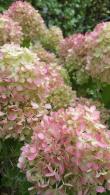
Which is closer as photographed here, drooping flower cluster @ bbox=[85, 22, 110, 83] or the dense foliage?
the dense foliage

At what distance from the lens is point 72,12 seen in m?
4.68

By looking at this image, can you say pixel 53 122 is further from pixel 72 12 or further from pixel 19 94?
pixel 72 12

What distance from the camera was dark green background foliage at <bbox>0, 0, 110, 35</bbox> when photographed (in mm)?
4520

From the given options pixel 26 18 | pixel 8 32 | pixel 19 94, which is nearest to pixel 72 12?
pixel 26 18

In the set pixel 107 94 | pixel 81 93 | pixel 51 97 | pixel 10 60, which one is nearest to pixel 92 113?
pixel 10 60

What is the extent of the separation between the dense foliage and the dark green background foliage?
7.88 ft

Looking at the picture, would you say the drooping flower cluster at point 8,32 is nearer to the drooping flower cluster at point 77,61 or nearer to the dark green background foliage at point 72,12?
the drooping flower cluster at point 77,61

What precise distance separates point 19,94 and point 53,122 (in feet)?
0.59

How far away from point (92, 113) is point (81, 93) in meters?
0.77

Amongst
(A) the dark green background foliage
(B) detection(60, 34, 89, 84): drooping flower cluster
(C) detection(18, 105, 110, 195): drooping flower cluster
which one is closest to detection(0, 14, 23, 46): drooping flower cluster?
(B) detection(60, 34, 89, 84): drooping flower cluster

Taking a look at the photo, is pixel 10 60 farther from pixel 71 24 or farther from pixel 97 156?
pixel 71 24

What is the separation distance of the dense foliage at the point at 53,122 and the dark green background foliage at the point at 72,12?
7.88 feet

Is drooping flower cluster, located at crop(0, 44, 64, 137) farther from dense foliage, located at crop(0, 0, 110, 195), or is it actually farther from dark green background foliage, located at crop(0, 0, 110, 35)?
dark green background foliage, located at crop(0, 0, 110, 35)

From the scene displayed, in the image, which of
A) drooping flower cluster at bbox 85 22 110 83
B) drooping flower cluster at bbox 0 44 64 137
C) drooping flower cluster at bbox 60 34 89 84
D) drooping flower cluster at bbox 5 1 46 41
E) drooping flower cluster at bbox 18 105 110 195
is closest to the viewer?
drooping flower cluster at bbox 18 105 110 195
